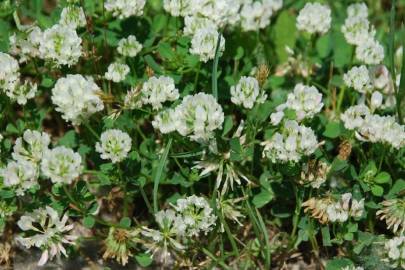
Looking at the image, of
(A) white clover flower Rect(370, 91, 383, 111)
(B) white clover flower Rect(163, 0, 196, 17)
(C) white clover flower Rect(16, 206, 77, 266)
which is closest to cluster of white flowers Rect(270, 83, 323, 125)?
(A) white clover flower Rect(370, 91, 383, 111)

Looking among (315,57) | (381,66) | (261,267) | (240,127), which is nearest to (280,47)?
(315,57)

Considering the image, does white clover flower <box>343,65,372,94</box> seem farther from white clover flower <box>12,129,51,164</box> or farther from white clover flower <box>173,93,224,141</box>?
white clover flower <box>12,129,51,164</box>

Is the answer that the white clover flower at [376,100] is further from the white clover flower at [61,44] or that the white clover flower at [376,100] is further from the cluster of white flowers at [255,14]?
the white clover flower at [61,44]

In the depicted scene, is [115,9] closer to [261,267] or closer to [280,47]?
[280,47]

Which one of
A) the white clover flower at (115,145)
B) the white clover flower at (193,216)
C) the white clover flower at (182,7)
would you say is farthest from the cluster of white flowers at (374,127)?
the white clover flower at (115,145)

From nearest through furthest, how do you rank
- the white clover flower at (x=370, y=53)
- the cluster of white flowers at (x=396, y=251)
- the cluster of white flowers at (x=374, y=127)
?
the cluster of white flowers at (x=396, y=251) → the cluster of white flowers at (x=374, y=127) → the white clover flower at (x=370, y=53)

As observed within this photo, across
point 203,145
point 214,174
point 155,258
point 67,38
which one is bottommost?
point 155,258
